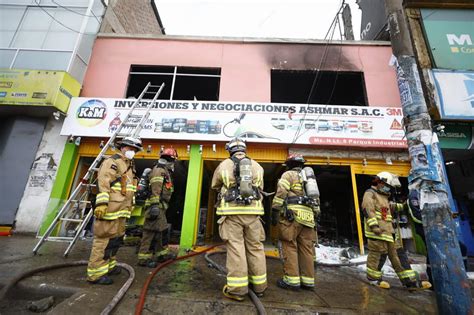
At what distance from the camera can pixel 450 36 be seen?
724 centimetres

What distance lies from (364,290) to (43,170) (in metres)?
9.03

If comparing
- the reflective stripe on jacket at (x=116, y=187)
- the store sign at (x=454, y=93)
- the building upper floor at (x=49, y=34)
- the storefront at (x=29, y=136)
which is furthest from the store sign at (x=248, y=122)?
the reflective stripe on jacket at (x=116, y=187)

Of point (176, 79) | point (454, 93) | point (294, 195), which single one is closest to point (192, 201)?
point (294, 195)

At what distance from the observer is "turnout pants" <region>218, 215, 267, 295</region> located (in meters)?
2.68

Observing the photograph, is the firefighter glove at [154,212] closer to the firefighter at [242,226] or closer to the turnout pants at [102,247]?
the turnout pants at [102,247]

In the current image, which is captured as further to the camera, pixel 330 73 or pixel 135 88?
pixel 135 88

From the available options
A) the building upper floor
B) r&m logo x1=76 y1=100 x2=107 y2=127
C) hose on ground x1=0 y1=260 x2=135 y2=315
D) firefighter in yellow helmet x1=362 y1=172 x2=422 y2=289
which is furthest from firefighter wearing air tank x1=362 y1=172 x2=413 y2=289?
the building upper floor

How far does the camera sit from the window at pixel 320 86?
8675 mm

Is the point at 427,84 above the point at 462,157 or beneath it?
above

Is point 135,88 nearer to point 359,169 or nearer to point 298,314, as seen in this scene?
point 359,169

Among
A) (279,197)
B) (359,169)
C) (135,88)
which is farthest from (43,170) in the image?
(359,169)

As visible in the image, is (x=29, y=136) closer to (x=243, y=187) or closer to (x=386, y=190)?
(x=243, y=187)

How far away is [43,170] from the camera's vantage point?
7.11 meters

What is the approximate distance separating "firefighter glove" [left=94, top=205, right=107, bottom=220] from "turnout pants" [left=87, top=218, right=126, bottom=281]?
0.42 ft
